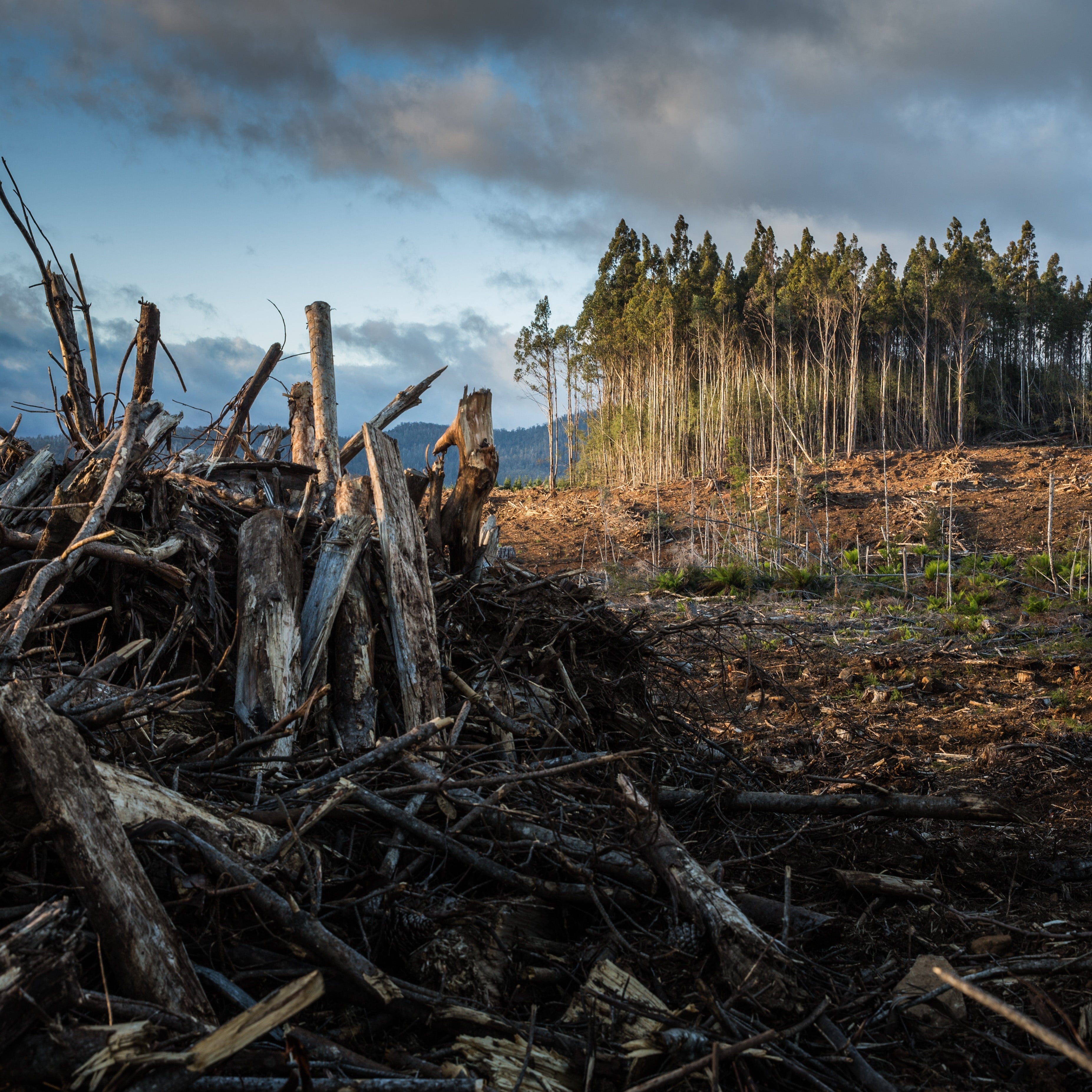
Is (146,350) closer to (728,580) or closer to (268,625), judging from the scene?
(268,625)

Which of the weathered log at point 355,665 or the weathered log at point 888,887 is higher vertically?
the weathered log at point 355,665

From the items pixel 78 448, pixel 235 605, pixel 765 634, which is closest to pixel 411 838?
pixel 235 605

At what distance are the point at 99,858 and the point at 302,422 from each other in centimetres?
572

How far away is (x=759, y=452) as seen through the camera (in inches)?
1268

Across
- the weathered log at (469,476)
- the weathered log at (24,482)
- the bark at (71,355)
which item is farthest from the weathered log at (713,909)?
the bark at (71,355)

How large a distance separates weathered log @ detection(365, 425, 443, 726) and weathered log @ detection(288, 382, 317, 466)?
311 centimetres

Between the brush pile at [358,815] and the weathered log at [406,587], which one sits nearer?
the brush pile at [358,815]

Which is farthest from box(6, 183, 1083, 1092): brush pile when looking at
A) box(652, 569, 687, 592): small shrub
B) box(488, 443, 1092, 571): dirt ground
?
box(488, 443, 1092, 571): dirt ground

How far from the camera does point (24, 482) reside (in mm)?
3570

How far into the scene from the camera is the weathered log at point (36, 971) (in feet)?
4.05

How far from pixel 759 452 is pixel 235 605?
31.3 meters

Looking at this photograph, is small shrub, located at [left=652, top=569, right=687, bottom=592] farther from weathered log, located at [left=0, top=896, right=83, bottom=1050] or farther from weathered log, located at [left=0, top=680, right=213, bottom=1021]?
weathered log, located at [left=0, top=896, right=83, bottom=1050]

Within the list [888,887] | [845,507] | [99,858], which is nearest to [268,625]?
[99,858]

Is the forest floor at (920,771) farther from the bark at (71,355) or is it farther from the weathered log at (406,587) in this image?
the bark at (71,355)
